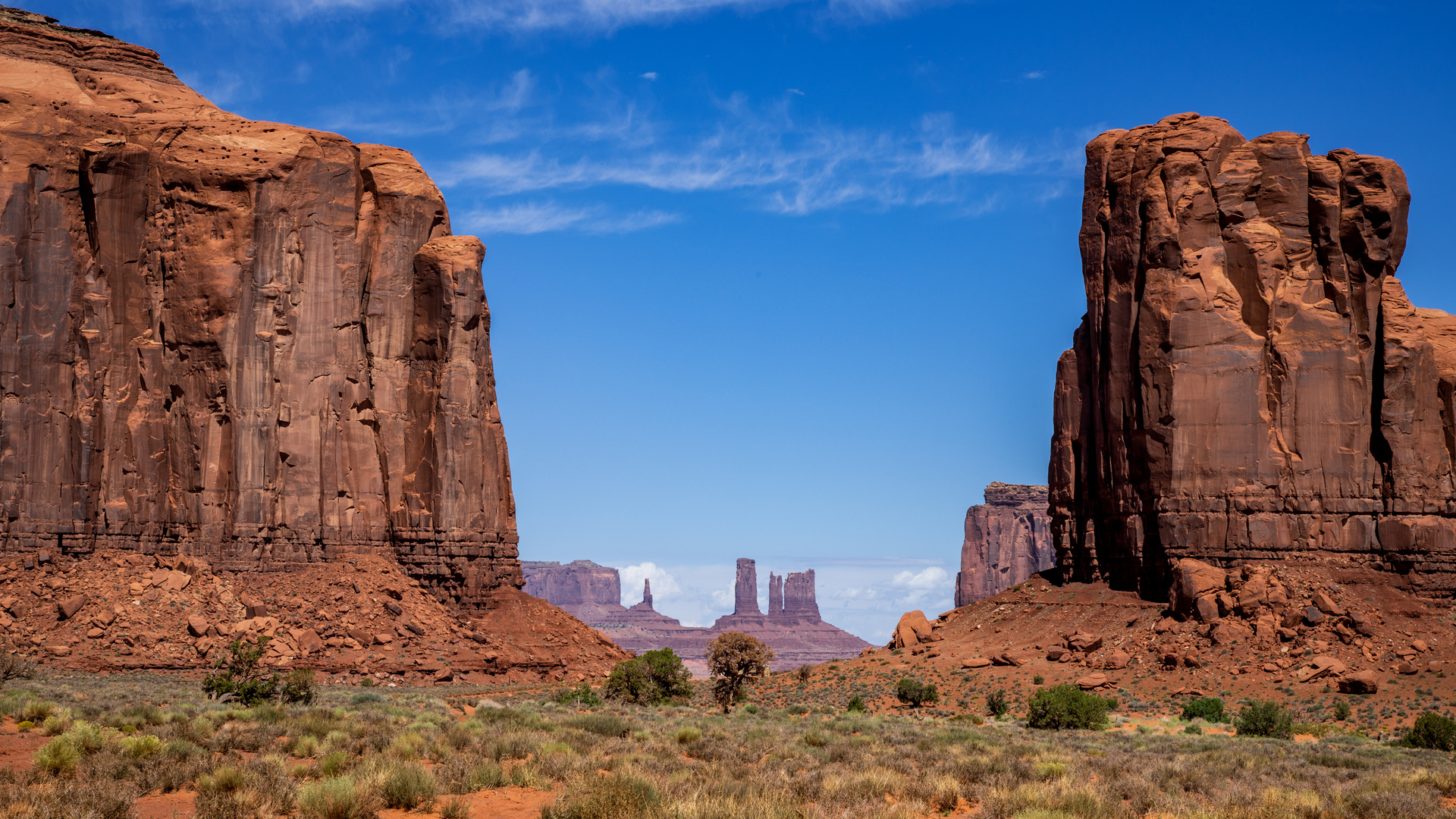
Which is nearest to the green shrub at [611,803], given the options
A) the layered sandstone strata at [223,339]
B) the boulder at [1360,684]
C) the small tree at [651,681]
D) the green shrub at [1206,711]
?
the green shrub at [1206,711]

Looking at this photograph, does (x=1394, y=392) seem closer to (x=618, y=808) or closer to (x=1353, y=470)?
(x=1353, y=470)

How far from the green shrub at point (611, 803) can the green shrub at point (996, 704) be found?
2763 centimetres

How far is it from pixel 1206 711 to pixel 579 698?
20.3 meters

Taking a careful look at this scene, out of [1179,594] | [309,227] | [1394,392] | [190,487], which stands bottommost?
[1179,594]

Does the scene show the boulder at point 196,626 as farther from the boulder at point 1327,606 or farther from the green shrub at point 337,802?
the boulder at point 1327,606

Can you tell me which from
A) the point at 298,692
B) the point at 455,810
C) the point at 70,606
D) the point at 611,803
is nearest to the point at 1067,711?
the point at 298,692

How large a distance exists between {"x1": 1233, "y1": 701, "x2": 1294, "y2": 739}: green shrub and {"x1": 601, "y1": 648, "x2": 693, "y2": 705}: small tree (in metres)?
20.4

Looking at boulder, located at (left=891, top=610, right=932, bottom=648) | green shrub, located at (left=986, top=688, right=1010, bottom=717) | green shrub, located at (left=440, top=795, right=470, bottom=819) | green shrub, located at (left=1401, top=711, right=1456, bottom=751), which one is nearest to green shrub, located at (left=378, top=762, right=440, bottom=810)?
green shrub, located at (left=440, top=795, right=470, bottom=819)

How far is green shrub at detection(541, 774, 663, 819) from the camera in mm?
14578

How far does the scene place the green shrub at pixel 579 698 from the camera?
131 ft

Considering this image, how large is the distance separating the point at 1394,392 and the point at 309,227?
4682 centimetres

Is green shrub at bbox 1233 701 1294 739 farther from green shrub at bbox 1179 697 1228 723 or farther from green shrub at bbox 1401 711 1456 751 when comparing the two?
green shrub at bbox 1401 711 1456 751

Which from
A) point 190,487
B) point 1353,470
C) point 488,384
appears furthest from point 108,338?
point 1353,470

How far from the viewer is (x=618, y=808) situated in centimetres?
1470
